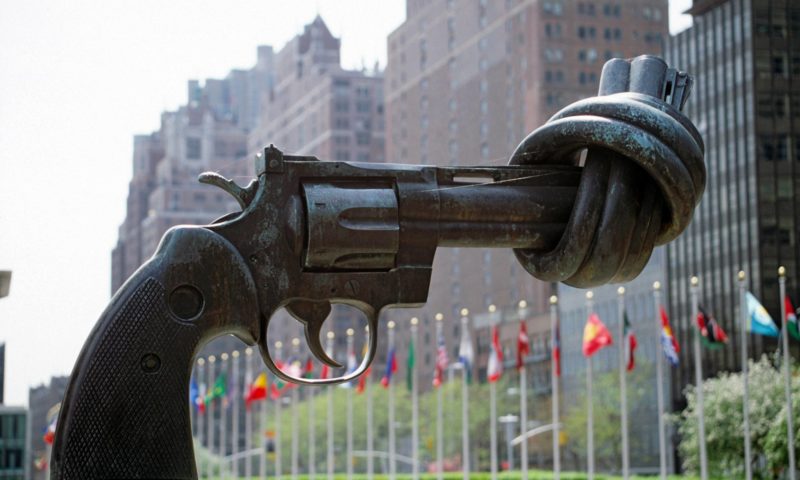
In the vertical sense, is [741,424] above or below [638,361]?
below

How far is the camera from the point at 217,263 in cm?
731

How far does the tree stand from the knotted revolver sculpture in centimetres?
4388

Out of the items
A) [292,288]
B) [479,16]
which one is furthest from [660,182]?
[479,16]

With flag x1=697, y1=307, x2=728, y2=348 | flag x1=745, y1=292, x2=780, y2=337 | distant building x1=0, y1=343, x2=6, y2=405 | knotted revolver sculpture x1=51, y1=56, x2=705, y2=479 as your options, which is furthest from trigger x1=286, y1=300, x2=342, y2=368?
flag x1=697, y1=307, x2=728, y2=348

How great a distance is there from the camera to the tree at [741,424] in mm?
50781

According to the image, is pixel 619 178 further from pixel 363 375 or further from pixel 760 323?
pixel 760 323

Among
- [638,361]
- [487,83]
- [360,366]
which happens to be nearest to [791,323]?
[360,366]

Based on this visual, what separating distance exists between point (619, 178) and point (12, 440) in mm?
65477

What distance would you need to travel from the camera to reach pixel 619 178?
7.70m

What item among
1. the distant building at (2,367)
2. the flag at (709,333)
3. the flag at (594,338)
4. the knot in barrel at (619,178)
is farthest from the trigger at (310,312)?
the flag at (594,338)

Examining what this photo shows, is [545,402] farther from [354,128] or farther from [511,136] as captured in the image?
[354,128]

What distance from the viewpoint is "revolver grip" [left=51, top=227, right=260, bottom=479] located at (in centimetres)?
711

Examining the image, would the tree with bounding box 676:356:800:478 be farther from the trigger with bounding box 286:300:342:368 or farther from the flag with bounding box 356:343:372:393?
the trigger with bounding box 286:300:342:368

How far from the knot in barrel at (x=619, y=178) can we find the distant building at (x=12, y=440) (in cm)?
6194
